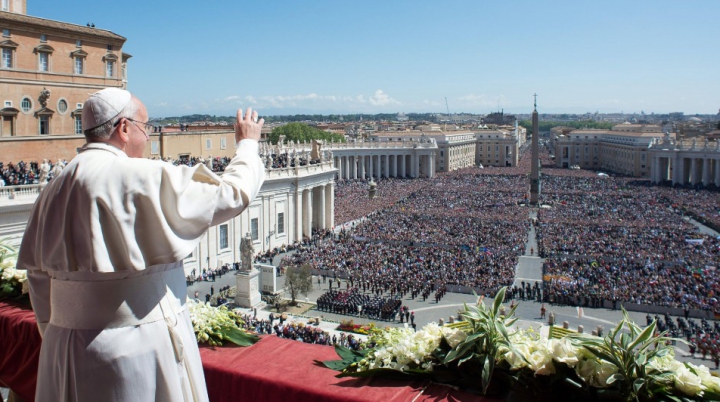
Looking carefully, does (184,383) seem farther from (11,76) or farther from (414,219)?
(414,219)

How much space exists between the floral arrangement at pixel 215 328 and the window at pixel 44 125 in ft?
105

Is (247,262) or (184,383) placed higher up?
(184,383)

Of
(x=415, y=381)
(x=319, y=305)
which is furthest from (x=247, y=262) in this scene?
(x=415, y=381)

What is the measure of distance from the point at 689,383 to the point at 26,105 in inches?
1371

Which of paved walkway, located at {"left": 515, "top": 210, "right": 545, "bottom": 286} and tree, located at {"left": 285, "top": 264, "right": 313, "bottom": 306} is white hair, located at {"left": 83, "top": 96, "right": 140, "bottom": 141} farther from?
paved walkway, located at {"left": 515, "top": 210, "right": 545, "bottom": 286}

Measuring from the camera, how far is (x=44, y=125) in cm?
3222

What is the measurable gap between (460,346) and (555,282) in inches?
1125

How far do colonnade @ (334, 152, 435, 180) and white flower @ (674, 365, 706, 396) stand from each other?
288 ft

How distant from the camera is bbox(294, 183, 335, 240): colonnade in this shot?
43.2 m

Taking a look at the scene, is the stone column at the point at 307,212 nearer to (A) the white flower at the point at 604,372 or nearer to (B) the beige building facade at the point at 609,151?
(A) the white flower at the point at 604,372

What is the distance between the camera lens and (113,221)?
8.82 feet

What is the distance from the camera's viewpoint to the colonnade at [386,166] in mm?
93312

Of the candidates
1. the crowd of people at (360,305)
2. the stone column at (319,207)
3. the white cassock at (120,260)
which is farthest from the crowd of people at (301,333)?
the stone column at (319,207)

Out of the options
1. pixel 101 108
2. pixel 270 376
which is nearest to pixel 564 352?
pixel 270 376
